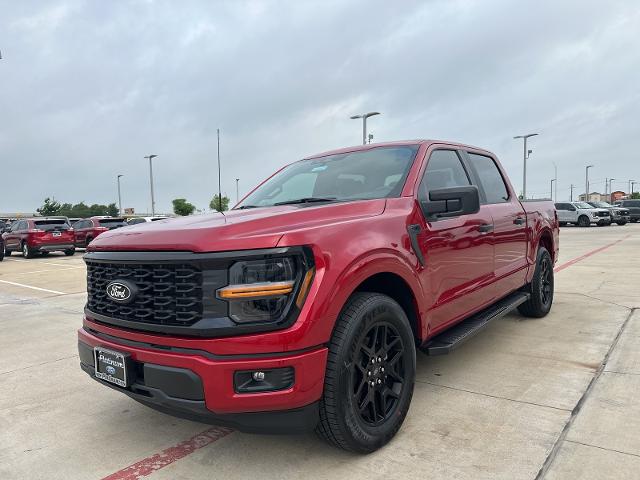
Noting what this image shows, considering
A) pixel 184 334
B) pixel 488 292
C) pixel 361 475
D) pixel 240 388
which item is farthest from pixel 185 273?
pixel 488 292

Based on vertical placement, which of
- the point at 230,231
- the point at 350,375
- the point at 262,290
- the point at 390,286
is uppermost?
the point at 230,231

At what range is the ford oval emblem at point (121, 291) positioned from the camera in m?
2.52

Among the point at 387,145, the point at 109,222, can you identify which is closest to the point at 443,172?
the point at 387,145

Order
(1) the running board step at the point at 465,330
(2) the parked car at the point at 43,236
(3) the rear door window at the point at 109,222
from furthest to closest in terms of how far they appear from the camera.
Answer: (3) the rear door window at the point at 109,222, (2) the parked car at the point at 43,236, (1) the running board step at the point at 465,330

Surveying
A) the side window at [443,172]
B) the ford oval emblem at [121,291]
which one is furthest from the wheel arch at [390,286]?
the ford oval emblem at [121,291]

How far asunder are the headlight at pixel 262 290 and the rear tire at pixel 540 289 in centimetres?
382

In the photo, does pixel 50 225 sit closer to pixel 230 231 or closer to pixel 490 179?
pixel 490 179

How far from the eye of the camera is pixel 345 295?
2.46m

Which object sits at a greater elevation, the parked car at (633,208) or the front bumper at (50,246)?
the parked car at (633,208)

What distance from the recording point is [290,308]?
2279 millimetres

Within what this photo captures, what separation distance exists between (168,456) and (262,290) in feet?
4.05

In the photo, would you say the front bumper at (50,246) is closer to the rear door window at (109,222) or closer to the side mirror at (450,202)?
the rear door window at (109,222)

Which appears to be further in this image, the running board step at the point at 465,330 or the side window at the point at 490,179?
the side window at the point at 490,179

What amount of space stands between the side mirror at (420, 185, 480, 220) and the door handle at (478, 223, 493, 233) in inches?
24.3
